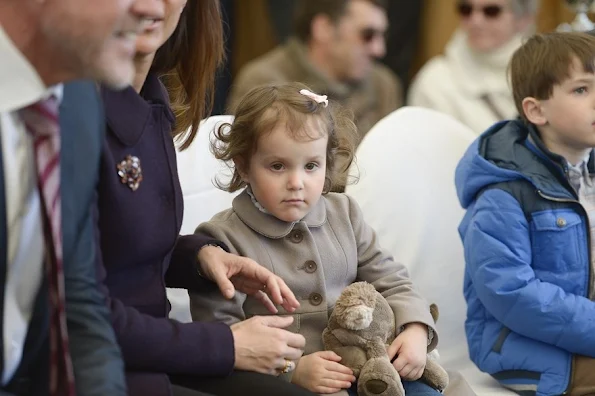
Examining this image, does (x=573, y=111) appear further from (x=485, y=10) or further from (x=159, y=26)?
(x=485, y=10)

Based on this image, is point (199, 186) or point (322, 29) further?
point (322, 29)

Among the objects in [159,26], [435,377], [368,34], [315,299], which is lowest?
[435,377]

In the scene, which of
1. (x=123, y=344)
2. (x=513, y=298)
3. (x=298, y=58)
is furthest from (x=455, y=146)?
(x=298, y=58)

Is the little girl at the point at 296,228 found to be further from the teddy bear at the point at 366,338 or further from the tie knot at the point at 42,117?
the tie knot at the point at 42,117

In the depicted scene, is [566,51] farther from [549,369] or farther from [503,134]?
[549,369]

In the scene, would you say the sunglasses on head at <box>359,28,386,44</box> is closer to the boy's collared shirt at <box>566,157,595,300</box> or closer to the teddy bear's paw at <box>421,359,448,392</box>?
the boy's collared shirt at <box>566,157,595,300</box>

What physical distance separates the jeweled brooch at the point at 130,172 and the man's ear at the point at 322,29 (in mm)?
3849

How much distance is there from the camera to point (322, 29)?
17.8ft

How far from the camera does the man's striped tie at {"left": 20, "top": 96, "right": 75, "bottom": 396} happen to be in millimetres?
1336

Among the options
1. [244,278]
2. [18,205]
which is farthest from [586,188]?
[18,205]

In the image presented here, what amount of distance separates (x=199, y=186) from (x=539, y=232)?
0.73m

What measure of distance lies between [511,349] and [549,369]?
0.09 meters

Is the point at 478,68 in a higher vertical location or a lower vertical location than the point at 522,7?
lower

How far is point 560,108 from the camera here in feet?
7.63
